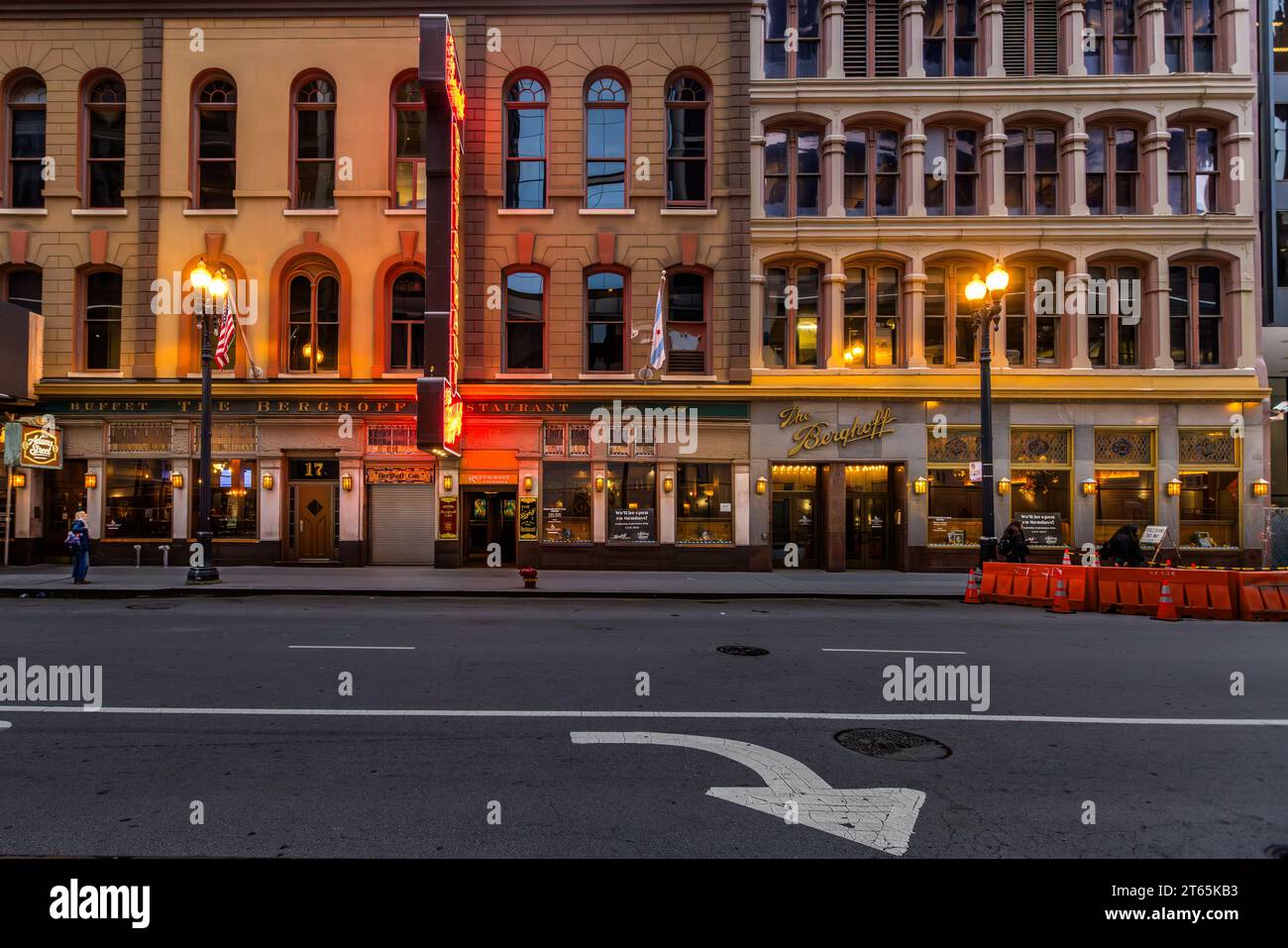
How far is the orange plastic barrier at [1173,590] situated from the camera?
12.5 metres

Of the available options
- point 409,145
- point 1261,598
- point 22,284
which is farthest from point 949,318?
point 22,284

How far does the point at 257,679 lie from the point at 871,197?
794 inches

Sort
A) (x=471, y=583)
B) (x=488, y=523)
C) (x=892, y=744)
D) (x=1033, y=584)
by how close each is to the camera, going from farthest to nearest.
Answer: (x=488, y=523) < (x=471, y=583) < (x=1033, y=584) < (x=892, y=744)

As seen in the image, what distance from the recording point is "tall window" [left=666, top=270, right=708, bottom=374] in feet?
67.0

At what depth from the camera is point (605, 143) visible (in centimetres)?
2052

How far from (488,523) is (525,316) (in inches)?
249

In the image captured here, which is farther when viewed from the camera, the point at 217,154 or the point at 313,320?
the point at 217,154

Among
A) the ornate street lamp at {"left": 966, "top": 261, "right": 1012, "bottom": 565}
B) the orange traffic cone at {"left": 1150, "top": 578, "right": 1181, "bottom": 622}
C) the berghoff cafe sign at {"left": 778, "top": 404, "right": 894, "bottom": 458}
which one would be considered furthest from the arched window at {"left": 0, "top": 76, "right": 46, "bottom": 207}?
the orange traffic cone at {"left": 1150, "top": 578, "right": 1181, "bottom": 622}

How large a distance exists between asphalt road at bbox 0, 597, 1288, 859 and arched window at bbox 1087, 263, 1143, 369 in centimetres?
1265

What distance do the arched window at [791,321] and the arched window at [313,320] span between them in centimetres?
1302

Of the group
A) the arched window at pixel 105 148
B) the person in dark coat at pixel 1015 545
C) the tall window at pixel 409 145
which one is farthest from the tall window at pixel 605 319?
the arched window at pixel 105 148

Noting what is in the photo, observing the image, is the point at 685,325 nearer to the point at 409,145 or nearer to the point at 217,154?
the point at 409,145

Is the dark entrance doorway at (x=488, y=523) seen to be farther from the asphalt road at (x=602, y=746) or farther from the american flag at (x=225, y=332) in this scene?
the asphalt road at (x=602, y=746)

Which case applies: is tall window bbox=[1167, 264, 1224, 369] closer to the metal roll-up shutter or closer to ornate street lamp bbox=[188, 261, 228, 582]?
the metal roll-up shutter
